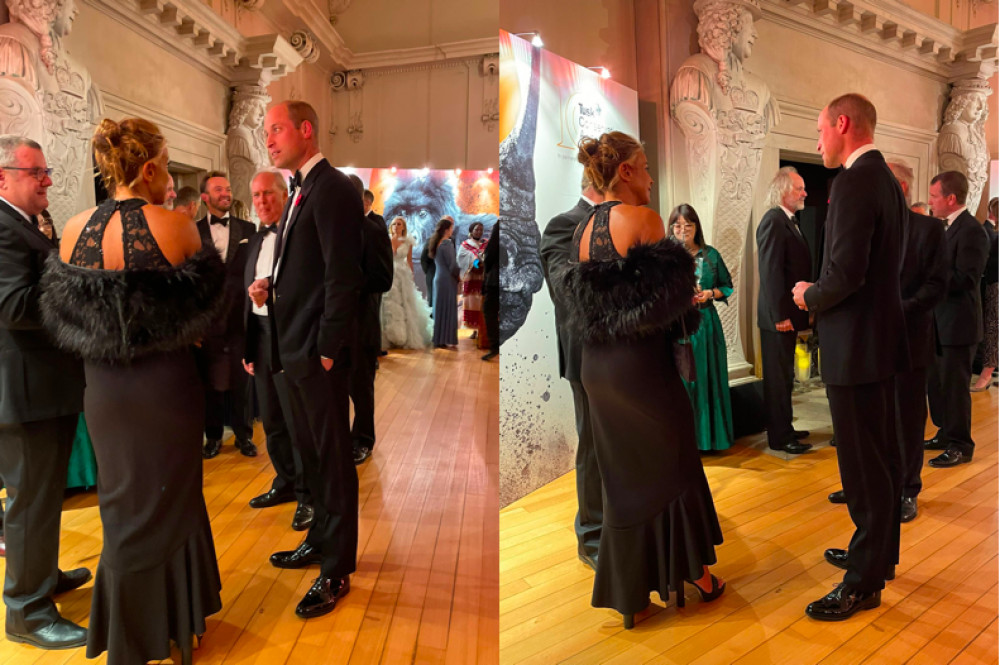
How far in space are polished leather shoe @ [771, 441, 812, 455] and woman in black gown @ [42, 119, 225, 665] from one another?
1.65m

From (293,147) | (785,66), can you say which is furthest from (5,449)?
(785,66)

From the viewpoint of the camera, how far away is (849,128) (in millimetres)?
1558

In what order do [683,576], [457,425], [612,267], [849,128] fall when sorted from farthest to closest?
[457,425] → [683,576] → [612,267] → [849,128]

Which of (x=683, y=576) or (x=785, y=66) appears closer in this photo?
(x=785, y=66)

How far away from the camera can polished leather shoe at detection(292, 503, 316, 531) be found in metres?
2.59

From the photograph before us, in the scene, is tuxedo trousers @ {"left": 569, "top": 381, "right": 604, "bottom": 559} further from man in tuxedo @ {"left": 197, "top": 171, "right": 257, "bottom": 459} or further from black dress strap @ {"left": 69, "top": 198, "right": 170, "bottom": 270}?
black dress strap @ {"left": 69, "top": 198, "right": 170, "bottom": 270}

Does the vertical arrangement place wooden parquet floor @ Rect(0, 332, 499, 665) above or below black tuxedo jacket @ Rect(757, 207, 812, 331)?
below

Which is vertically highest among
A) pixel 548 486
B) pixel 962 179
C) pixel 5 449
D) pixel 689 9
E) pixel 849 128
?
pixel 689 9

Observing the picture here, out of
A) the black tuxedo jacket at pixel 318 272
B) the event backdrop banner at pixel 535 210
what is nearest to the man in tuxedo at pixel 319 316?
the black tuxedo jacket at pixel 318 272

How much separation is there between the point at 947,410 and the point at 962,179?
1.96 feet

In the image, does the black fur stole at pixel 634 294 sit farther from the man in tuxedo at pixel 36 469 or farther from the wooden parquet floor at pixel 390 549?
the man in tuxedo at pixel 36 469

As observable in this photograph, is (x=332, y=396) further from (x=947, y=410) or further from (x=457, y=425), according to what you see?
(x=947, y=410)

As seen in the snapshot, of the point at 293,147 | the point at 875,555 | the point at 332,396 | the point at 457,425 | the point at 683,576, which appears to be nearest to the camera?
the point at 875,555

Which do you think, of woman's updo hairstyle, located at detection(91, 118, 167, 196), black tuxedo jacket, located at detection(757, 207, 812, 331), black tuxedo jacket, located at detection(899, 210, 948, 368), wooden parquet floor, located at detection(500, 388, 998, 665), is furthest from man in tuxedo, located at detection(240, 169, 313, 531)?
black tuxedo jacket, located at detection(899, 210, 948, 368)
